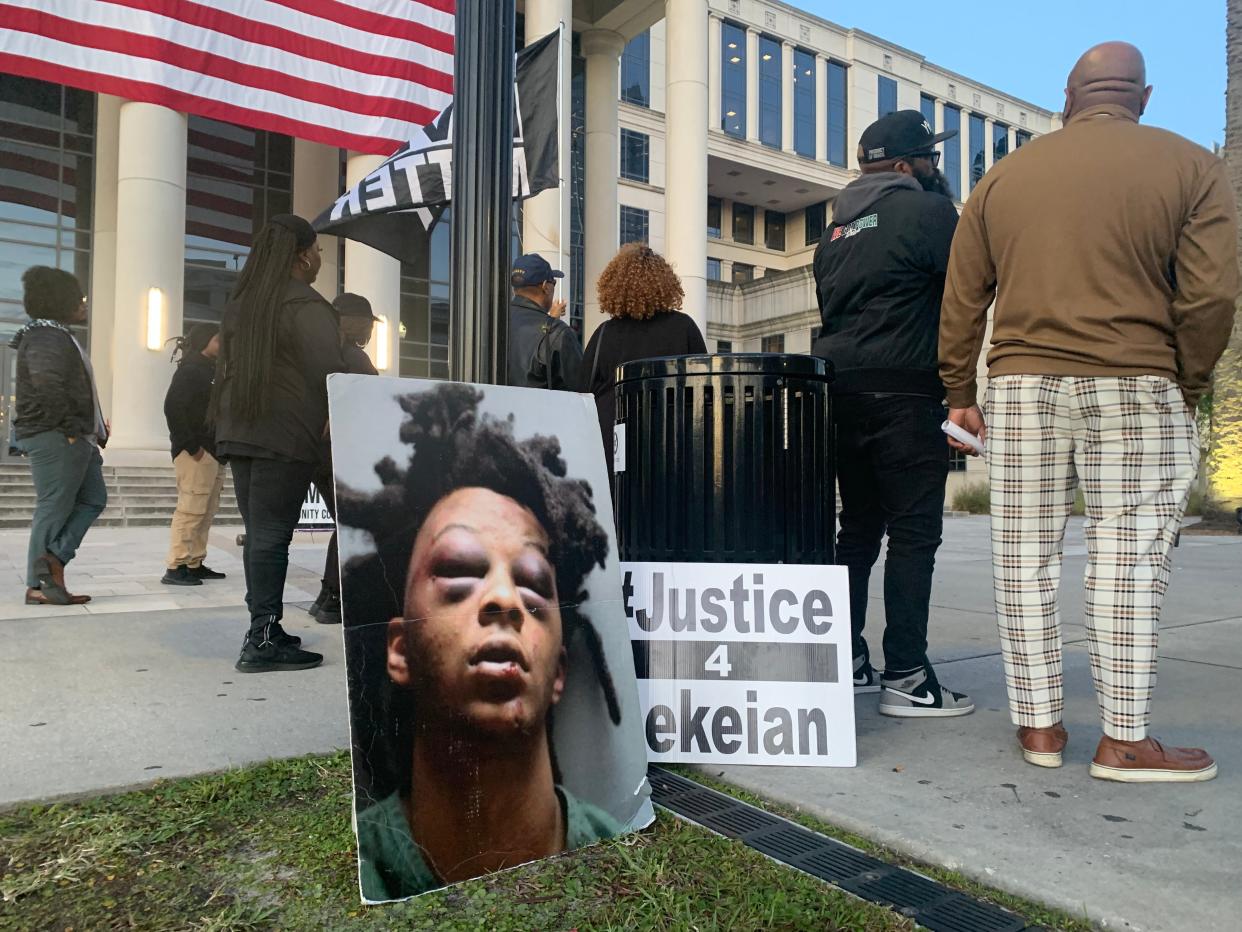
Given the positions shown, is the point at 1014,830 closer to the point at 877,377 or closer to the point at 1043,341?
the point at 1043,341

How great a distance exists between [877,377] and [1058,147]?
36.8 inches

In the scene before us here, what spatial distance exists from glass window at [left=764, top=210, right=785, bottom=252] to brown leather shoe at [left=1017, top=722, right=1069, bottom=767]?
134 feet

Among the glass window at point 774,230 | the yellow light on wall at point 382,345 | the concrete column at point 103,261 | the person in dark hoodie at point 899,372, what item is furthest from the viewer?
the glass window at point 774,230

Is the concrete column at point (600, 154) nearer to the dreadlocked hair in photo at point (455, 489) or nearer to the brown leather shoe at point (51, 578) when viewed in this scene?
the brown leather shoe at point (51, 578)

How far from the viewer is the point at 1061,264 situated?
270cm

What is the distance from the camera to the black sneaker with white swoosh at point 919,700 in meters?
3.34

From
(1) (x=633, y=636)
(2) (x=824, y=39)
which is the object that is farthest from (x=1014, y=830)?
(2) (x=824, y=39)

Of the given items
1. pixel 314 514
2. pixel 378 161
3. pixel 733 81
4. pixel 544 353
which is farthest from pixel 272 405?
pixel 733 81

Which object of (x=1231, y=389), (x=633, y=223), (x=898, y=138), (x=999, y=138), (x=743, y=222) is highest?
(x=999, y=138)

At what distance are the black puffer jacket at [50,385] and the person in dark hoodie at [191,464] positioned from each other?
4.49ft

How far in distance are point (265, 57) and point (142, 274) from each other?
10.7m

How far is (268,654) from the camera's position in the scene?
3.99 metres

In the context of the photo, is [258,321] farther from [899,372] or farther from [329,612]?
[899,372]

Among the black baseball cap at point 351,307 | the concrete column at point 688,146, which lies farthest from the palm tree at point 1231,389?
the black baseball cap at point 351,307
